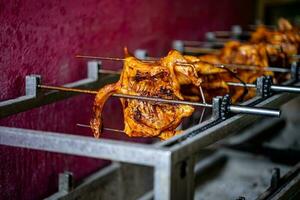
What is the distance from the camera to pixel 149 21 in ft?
12.7

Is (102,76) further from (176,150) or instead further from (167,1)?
(176,150)

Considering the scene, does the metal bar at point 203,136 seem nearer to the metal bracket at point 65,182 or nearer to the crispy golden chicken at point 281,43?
the metal bracket at point 65,182

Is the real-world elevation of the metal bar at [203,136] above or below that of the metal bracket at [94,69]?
below

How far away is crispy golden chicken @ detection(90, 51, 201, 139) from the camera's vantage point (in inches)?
97.3


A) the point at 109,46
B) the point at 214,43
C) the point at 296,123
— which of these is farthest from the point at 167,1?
the point at 296,123

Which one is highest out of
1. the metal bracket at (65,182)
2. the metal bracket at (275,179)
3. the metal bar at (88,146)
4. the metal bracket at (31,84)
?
the metal bracket at (31,84)

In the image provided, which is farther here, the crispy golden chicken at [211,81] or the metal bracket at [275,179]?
the crispy golden chicken at [211,81]

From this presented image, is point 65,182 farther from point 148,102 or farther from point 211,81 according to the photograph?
point 211,81

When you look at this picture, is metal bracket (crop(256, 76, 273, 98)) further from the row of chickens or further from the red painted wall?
the red painted wall

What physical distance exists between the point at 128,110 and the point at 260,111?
2.15 ft

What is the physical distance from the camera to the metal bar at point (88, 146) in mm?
1750

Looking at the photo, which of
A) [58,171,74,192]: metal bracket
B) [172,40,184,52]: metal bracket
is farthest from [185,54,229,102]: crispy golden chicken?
[172,40,184,52]: metal bracket

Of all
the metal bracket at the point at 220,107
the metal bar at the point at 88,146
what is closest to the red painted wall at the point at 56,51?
the metal bar at the point at 88,146

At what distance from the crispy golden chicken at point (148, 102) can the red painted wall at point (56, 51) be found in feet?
→ 1.48
